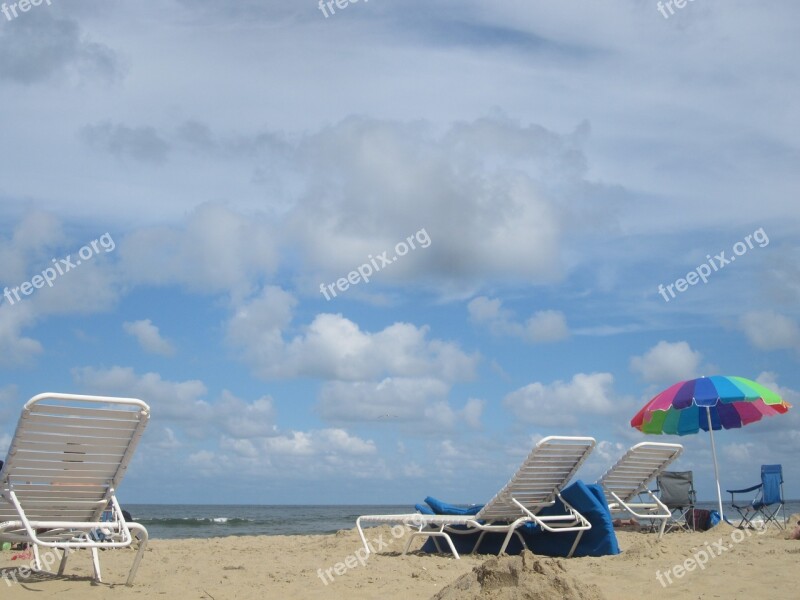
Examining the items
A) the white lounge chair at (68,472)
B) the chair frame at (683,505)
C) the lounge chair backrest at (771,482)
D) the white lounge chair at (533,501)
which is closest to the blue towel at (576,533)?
the white lounge chair at (533,501)

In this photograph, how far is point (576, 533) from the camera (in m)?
7.52

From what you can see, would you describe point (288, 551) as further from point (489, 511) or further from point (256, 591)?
point (256, 591)

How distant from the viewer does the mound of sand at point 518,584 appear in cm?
416

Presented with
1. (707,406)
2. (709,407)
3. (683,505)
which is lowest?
(683,505)

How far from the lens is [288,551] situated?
942 centimetres

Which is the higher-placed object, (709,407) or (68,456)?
(68,456)

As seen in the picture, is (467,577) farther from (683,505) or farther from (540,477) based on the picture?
(683,505)

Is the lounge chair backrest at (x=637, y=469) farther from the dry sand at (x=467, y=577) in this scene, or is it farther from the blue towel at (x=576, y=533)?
the blue towel at (x=576, y=533)

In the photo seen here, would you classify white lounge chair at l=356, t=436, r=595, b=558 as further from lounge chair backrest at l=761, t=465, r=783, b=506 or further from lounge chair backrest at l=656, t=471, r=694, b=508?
lounge chair backrest at l=761, t=465, r=783, b=506

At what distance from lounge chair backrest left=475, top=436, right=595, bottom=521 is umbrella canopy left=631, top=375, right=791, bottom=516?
12.2 feet

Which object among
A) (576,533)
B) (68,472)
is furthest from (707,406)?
(68,472)

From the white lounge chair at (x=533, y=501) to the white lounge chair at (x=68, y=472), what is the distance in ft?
10.2

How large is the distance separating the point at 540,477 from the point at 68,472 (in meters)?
4.16

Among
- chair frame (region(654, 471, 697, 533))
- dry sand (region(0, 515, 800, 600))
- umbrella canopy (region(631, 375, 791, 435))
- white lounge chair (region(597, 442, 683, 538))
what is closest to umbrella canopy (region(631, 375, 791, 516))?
umbrella canopy (region(631, 375, 791, 435))
